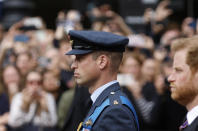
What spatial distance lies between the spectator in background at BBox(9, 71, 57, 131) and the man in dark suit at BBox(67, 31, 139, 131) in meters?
3.63

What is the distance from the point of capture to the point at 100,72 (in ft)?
12.1

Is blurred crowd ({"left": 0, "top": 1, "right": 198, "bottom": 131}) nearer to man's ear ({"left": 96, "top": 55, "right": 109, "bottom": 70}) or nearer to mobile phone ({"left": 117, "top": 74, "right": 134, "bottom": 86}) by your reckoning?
mobile phone ({"left": 117, "top": 74, "right": 134, "bottom": 86})

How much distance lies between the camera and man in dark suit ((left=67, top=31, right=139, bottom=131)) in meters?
3.62

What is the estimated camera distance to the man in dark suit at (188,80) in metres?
3.77

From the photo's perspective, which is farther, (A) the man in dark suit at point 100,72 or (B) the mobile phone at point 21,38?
(B) the mobile phone at point 21,38

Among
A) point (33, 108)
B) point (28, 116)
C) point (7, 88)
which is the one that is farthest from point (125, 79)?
point (7, 88)

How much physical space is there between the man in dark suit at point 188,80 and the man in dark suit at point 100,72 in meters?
0.40

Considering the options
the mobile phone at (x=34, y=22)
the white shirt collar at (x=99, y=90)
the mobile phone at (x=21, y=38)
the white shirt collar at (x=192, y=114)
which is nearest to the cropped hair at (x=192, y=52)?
the white shirt collar at (x=192, y=114)

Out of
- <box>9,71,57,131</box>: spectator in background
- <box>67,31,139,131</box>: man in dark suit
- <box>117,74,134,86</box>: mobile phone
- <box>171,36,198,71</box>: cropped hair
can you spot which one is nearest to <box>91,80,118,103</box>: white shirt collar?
<box>67,31,139,131</box>: man in dark suit

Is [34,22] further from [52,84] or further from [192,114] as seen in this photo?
[192,114]

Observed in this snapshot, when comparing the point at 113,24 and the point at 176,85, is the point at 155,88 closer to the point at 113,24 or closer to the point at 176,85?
the point at 113,24

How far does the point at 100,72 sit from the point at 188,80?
65 cm

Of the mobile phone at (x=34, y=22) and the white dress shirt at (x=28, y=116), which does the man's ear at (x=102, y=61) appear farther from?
the mobile phone at (x=34, y=22)

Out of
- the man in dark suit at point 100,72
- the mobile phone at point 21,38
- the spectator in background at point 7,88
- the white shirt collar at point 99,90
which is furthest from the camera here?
the mobile phone at point 21,38
